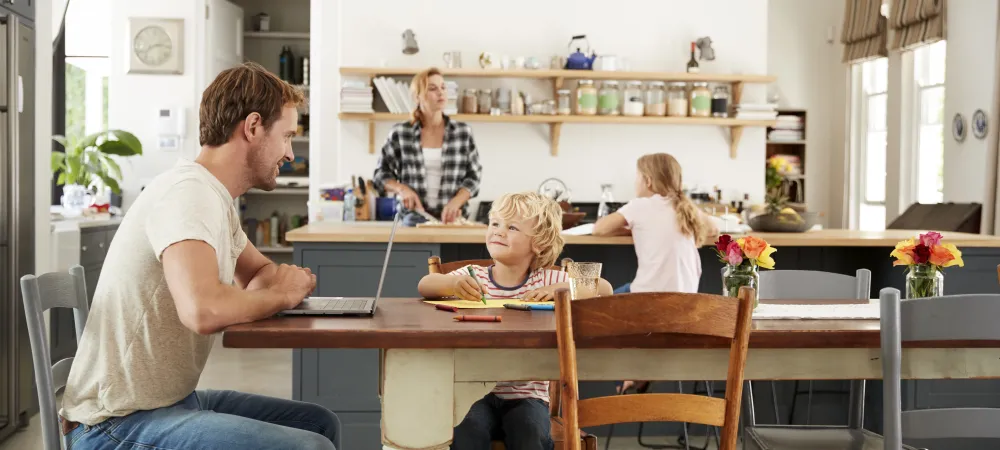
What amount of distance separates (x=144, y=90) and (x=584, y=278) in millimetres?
6206

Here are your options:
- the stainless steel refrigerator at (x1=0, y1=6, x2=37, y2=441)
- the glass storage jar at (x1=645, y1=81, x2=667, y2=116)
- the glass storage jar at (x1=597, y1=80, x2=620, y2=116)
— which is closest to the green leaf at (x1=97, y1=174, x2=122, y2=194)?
the stainless steel refrigerator at (x1=0, y1=6, x2=37, y2=441)

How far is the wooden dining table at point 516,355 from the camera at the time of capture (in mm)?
1661

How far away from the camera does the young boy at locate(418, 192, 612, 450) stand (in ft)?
6.72

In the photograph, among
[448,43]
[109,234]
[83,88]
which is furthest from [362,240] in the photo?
[83,88]

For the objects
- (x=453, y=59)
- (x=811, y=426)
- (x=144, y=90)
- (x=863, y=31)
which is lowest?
(x=811, y=426)

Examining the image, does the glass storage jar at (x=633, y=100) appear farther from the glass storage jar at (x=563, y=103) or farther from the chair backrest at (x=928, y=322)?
the chair backrest at (x=928, y=322)

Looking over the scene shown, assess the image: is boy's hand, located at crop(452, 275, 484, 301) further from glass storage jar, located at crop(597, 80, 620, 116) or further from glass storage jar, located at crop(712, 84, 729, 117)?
glass storage jar, located at crop(712, 84, 729, 117)

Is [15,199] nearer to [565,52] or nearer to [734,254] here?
[734,254]

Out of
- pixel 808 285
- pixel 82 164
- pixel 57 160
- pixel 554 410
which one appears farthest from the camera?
pixel 82 164

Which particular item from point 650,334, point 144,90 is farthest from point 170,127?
point 650,334

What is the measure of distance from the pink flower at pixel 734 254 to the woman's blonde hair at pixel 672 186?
1.33 metres

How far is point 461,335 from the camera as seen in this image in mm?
1668

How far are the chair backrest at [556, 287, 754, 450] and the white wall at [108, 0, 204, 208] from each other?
20.6 feet

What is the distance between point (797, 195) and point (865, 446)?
7136 millimetres
